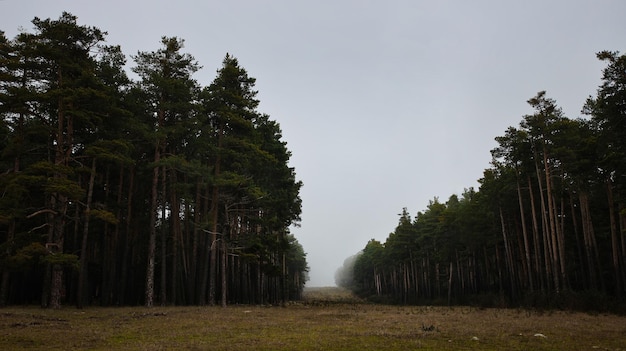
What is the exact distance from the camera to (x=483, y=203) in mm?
41406

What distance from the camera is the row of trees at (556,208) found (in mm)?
25500

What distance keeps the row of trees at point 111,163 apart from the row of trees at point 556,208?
70.3 ft

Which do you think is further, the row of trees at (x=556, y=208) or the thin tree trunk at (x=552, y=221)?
the thin tree trunk at (x=552, y=221)

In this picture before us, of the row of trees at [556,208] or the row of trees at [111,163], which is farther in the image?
the row of trees at [556,208]

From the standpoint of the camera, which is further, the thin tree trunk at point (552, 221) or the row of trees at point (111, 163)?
the thin tree trunk at point (552, 221)

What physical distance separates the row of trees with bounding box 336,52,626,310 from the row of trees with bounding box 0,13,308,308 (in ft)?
70.3

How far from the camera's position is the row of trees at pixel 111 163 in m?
21.3

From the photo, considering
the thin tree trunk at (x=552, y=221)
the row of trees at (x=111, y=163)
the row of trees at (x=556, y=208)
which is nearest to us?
the row of trees at (x=111, y=163)

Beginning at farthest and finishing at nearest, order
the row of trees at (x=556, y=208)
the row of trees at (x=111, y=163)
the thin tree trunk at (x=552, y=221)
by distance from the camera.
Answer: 1. the thin tree trunk at (x=552, y=221)
2. the row of trees at (x=556, y=208)
3. the row of trees at (x=111, y=163)

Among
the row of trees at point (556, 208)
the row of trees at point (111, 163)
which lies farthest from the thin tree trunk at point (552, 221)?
the row of trees at point (111, 163)

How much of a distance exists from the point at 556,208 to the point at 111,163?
37.7 meters

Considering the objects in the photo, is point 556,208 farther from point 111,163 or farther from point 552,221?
point 111,163

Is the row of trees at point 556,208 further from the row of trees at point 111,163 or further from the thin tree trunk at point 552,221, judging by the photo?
the row of trees at point 111,163

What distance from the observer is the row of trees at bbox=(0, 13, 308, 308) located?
2131 cm
